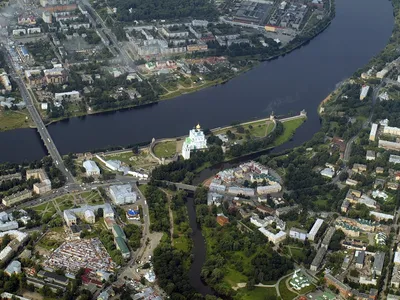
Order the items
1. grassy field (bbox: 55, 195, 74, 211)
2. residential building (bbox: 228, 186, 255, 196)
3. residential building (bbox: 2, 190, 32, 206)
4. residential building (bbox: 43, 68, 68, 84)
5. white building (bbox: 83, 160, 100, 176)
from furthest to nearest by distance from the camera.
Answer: residential building (bbox: 43, 68, 68, 84)
white building (bbox: 83, 160, 100, 176)
residential building (bbox: 228, 186, 255, 196)
grassy field (bbox: 55, 195, 74, 211)
residential building (bbox: 2, 190, 32, 206)

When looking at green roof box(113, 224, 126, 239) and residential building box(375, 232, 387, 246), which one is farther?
residential building box(375, 232, 387, 246)

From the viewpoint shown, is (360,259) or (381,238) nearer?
(360,259)

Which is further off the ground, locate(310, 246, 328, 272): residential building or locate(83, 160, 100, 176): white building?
locate(83, 160, 100, 176): white building

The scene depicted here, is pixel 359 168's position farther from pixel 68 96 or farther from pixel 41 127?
pixel 68 96

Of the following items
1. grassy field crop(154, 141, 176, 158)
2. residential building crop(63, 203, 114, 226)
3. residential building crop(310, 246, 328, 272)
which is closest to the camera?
residential building crop(310, 246, 328, 272)

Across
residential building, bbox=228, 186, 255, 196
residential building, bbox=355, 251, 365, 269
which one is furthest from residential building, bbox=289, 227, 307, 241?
residential building, bbox=228, 186, 255, 196

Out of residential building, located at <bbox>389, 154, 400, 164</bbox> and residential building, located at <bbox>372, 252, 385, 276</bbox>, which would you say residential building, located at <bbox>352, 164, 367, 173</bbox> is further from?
residential building, located at <bbox>372, 252, 385, 276</bbox>

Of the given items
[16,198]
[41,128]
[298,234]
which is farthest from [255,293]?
[41,128]
